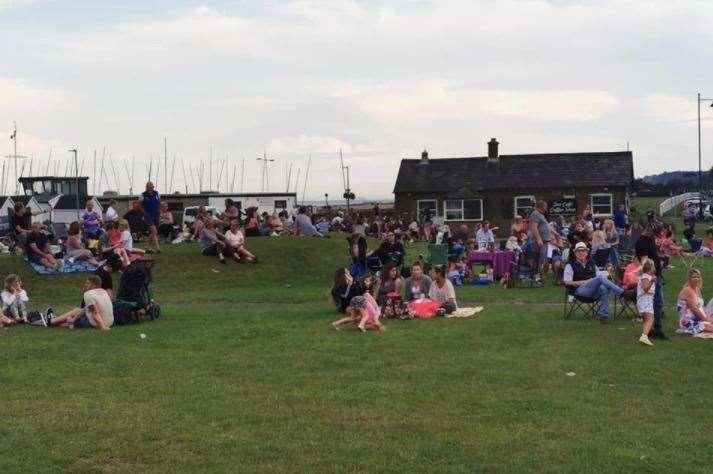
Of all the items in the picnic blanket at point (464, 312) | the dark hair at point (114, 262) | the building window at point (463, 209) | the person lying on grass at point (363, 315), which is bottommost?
the picnic blanket at point (464, 312)

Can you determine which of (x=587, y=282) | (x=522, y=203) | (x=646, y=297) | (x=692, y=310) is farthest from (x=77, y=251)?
(x=522, y=203)

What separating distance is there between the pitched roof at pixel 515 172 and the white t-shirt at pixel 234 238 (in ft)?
97.4

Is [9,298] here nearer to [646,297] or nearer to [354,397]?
[354,397]

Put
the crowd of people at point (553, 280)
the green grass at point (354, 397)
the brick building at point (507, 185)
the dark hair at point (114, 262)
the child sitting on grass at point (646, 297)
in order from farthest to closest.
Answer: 1. the brick building at point (507, 185)
2. the dark hair at point (114, 262)
3. the crowd of people at point (553, 280)
4. the child sitting on grass at point (646, 297)
5. the green grass at point (354, 397)

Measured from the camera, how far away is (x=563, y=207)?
52094 mm

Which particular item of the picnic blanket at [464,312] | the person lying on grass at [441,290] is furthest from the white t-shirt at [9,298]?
the picnic blanket at [464,312]

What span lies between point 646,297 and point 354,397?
19.5 feet

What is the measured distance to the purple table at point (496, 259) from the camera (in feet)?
73.4

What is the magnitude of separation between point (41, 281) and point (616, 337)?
14333mm

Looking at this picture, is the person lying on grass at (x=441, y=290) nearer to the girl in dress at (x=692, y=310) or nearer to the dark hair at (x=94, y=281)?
the girl in dress at (x=692, y=310)

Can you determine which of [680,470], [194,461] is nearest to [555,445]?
[680,470]

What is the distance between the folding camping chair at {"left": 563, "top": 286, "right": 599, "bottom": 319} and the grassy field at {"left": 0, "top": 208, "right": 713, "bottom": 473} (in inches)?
12.6

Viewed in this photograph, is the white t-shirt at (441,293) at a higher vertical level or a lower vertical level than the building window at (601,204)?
lower

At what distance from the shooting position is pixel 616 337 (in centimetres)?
1375
